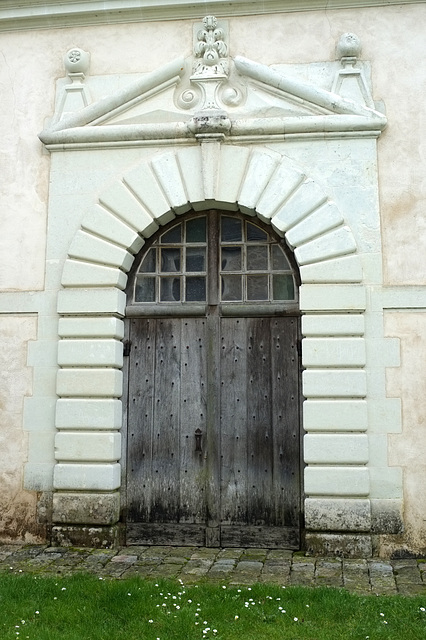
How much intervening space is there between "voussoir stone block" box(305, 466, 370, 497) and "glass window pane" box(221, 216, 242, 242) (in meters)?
2.35

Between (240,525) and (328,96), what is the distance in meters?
4.14

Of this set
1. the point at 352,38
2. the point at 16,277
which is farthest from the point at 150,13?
the point at 16,277

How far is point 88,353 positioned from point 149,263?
111 centimetres

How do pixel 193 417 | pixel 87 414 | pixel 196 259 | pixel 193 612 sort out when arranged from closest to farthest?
pixel 193 612
pixel 87 414
pixel 193 417
pixel 196 259

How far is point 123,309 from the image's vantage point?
6.59m

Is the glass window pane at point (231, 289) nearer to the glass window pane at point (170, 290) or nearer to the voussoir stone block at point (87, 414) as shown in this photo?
the glass window pane at point (170, 290)

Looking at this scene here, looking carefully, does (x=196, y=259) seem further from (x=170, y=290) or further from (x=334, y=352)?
(x=334, y=352)

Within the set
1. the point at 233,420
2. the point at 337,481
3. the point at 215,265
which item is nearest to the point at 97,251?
the point at 215,265

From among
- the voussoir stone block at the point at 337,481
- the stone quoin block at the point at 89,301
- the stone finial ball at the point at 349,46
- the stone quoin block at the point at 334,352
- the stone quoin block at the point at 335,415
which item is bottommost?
the voussoir stone block at the point at 337,481

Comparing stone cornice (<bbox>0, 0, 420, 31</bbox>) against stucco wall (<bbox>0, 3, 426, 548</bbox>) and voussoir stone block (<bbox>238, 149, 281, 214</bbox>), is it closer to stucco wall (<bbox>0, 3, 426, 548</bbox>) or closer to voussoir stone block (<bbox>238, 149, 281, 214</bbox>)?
stucco wall (<bbox>0, 3, 426, 548</bbox>)

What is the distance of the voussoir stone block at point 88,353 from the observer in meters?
6.34

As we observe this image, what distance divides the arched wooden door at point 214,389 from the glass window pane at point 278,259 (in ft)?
0.05

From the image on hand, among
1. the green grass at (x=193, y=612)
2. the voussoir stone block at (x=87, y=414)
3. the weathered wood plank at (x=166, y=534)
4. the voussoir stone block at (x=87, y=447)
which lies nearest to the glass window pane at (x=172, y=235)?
the voussoir stone block at (x=87, y=414)

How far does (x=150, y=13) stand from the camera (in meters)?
6.87
